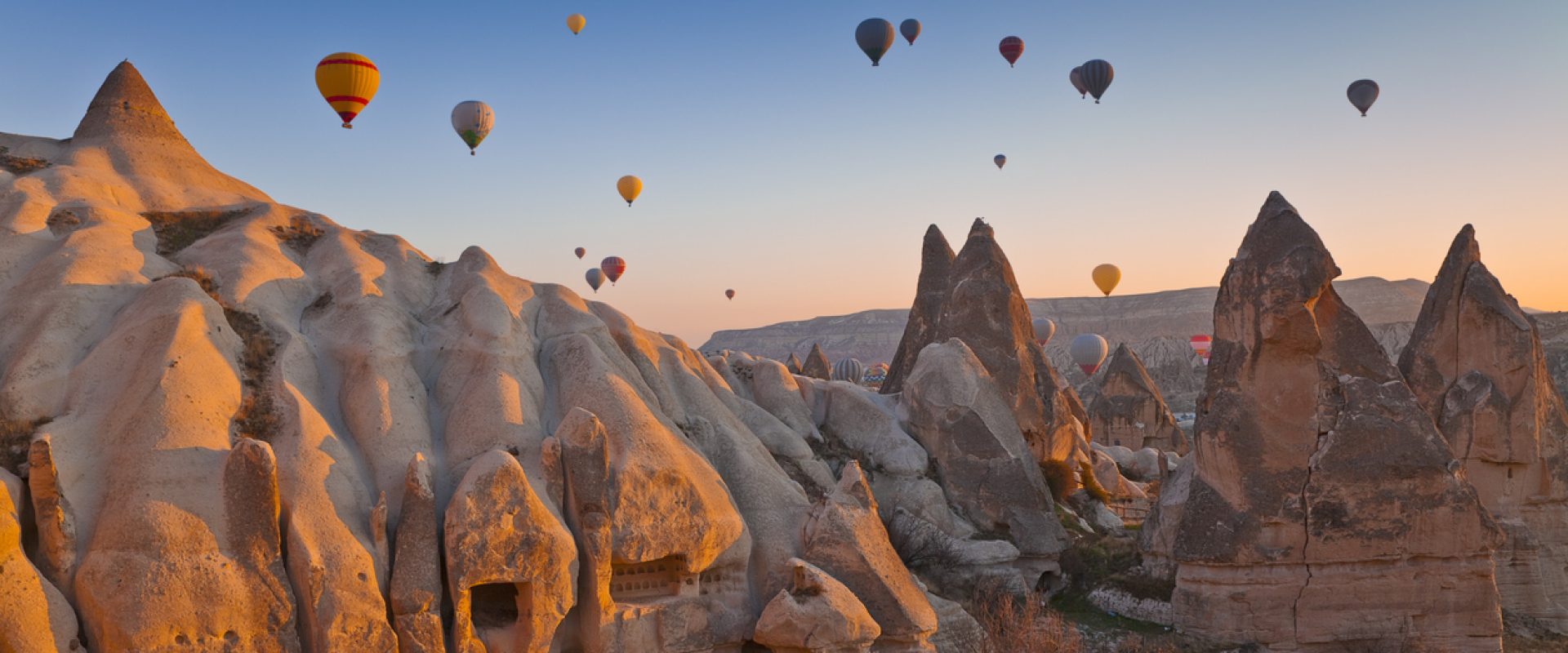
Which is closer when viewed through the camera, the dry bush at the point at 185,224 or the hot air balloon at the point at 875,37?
the dry bush at the point at 185,224

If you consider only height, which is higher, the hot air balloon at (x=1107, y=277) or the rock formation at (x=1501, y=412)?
the hot air balloon at (x=1107, y=277)

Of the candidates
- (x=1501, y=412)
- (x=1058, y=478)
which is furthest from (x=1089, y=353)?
(x=1501, y=412)

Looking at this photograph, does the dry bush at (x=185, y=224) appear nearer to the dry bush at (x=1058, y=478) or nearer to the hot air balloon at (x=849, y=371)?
the dry bush at (x=1058, y=478)

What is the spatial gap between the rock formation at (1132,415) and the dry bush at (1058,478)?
64.4 ft

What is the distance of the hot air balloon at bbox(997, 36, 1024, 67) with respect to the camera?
41.9m

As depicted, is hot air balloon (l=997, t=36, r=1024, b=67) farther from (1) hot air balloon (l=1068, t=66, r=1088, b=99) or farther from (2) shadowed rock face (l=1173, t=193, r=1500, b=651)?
(2) shadowed rock face (l=1173, t=193, r=1500, b=651)

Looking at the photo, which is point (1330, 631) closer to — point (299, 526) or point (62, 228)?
point (299, 526)

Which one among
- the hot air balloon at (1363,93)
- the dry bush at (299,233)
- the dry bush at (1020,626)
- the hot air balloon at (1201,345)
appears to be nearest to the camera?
the dry bush at (1020,626)

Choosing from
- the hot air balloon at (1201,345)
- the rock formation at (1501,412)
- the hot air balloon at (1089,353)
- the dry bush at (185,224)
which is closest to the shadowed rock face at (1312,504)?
the rock formation at (1501,412)

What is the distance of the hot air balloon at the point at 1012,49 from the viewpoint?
41875 mm

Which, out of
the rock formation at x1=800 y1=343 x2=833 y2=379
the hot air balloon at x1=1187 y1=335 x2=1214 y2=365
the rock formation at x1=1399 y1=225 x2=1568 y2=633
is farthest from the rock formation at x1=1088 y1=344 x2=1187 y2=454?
the hot air balloon at x1=1187 y1=335 x2=1214 y2=365

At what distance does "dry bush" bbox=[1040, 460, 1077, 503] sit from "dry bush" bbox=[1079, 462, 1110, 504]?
2.68 feet

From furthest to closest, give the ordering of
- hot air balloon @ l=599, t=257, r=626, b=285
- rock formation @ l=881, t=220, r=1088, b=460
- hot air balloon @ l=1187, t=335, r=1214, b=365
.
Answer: hot air balloon @ l=1187, t=335, r=1214, b=365 → hot air balloon @ l=599, t=257, r=626, b=285 → rock formation @ l=881, t=220, r=1088, b=460

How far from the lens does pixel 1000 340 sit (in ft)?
95.0
